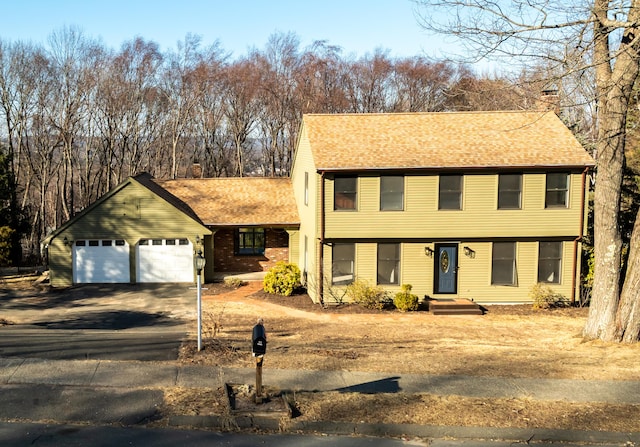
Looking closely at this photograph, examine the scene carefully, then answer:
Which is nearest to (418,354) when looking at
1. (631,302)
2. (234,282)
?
(631,302)

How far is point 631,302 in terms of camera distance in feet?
47.0

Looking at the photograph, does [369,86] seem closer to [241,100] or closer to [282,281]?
[241,100]

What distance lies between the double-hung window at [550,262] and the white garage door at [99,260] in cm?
1781

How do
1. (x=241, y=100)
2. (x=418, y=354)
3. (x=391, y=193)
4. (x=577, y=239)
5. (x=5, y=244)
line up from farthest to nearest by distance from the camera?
(x=241, y=100)
(x=5, y=244)
(x=577, y=239)
(x=391, y=193)
(x=418, y=354)

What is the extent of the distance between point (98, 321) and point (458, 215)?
13745 millimetres

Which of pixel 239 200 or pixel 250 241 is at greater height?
pixel 239 200

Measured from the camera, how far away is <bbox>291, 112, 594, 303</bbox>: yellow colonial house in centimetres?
2228

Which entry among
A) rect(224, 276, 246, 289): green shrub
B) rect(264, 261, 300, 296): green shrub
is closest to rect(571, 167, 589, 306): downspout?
rect(264, 261, 300, 296): green shrub

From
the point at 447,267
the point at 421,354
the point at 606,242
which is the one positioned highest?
the point at 606,242

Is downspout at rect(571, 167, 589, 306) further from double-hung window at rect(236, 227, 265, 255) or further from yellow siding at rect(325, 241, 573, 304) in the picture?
double-hung window at rect(236, 227, 265, 255)

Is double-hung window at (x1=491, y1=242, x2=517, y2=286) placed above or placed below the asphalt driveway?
above

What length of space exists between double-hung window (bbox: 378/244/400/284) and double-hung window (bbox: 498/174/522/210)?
4.46 meters

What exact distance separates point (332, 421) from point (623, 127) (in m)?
10.5

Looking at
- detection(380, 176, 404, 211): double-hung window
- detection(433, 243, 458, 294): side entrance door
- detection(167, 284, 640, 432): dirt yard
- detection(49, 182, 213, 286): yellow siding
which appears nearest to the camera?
detection(167, 284, 640, 432): dirt yard
